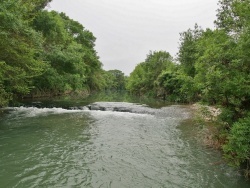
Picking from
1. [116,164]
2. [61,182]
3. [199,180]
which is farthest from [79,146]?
[199,180]

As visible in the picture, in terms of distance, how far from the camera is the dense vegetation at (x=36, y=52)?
47.8 feet

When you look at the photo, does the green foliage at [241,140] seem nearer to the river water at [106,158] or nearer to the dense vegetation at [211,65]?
the dense vegetation at [211,65]

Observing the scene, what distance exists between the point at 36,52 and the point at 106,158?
51.1 feet

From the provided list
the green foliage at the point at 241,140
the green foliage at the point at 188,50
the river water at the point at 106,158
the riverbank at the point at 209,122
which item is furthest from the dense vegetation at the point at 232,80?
the green foliage at the point at 188,50

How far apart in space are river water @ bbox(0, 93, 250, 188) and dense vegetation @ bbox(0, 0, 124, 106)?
3737 millimetres

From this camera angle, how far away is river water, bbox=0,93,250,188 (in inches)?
308

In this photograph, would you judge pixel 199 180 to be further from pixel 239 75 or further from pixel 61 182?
pixel 61 182

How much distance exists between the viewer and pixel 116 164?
30.7 ft

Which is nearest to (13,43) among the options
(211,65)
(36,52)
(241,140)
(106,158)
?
(36,52)

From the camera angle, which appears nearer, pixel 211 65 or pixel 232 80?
pixel 232 80

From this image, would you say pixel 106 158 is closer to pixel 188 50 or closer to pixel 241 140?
pixel 241 140

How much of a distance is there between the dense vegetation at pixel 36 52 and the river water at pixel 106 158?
147 inches

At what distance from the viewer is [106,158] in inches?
395

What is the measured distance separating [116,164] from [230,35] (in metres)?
7.26
